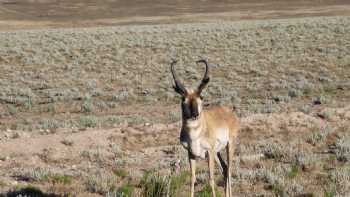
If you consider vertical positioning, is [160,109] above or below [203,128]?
below

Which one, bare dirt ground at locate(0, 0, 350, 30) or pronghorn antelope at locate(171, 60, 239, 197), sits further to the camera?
Result: bare dirt ground at locate(0, 0, 350, 30)

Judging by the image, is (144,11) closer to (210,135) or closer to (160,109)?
(160,109)

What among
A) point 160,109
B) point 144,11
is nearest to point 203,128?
point 160,109

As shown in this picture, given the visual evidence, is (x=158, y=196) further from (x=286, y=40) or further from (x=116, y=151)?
(x=286, y=40)

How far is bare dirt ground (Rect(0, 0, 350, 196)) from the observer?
9.23 m

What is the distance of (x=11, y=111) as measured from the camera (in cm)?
1880

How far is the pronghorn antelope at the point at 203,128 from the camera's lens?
655cm

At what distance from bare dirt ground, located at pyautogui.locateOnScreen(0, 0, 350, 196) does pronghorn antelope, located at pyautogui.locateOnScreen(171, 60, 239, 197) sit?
69cm

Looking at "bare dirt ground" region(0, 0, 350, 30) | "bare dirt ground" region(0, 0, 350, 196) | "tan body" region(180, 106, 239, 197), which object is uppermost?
"tan body" region(180, 106, 239, 197)

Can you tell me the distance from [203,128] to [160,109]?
456 inches

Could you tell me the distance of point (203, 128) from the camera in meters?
6.97

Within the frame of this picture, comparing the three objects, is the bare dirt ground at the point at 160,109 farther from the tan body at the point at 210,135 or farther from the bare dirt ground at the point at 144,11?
the bare dirt ground at the point at 144,11

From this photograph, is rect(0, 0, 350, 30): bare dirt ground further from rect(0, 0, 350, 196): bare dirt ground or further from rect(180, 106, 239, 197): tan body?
rect(180, 106, 239, 197): tan body

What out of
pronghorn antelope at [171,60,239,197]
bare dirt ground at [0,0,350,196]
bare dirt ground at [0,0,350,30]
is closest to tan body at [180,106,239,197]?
pronghorn antelope at [171,60,239,197]
